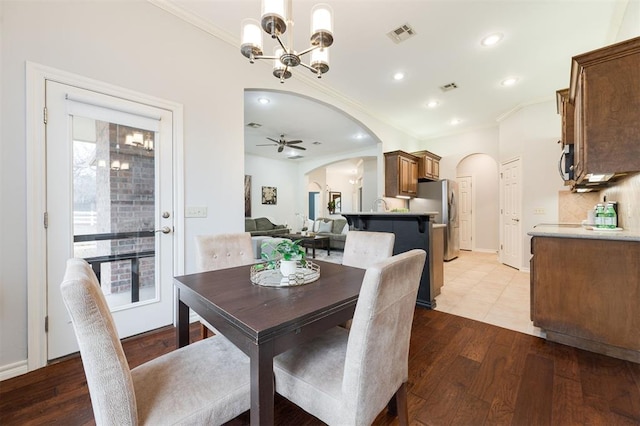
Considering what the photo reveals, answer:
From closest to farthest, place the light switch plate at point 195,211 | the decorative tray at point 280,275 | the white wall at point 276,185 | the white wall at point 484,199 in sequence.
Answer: the decorative tray at point 280,275 → the light switch plate at point 195,211 → the white wall at point 484,199 → the white wall at point 276,185

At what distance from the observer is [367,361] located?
88 cm

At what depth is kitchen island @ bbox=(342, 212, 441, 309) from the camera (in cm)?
288

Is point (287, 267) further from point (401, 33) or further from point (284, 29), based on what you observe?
point (401, 33)

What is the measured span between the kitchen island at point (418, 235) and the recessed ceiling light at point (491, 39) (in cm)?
206

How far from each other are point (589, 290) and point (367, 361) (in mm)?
2247

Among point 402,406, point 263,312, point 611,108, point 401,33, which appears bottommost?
point 402,406

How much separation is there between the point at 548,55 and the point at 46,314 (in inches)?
226

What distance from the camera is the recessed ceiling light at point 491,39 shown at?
281 cm

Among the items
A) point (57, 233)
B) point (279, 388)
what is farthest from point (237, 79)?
point (279, 388)

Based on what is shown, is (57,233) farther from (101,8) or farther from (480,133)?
(480,133)

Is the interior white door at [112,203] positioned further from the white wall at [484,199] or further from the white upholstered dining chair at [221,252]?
the white wall at [484,199]

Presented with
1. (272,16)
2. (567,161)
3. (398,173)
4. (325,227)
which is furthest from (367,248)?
(325,227)

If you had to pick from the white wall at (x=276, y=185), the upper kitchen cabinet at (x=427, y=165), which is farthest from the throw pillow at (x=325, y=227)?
the upper kitchen cabinet at (x=427, y=165)

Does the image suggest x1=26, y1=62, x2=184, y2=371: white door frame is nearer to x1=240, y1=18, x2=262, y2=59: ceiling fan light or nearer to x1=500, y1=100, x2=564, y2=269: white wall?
x1=240, y1=18, x2=262, y2=59: ceiling fan light
